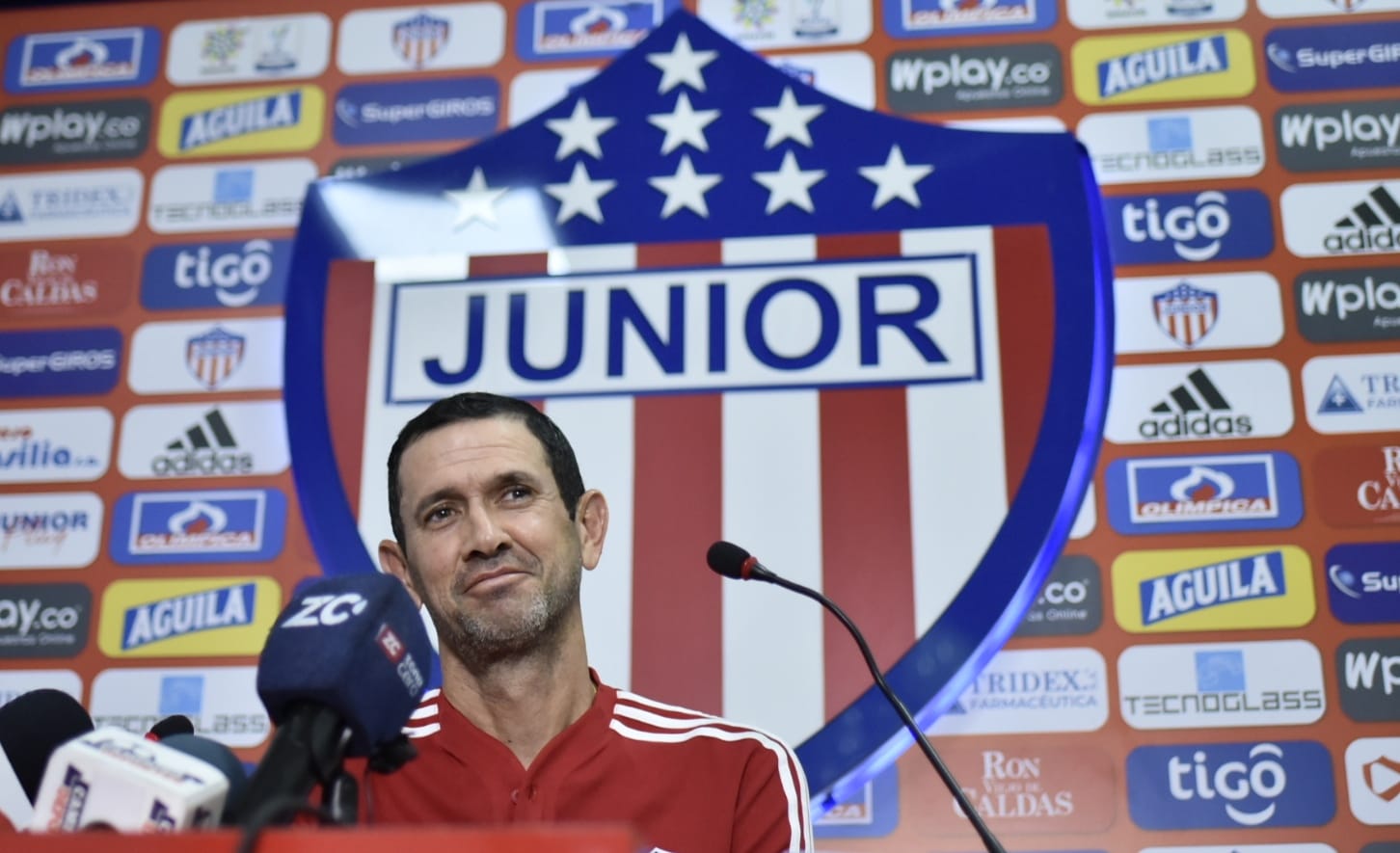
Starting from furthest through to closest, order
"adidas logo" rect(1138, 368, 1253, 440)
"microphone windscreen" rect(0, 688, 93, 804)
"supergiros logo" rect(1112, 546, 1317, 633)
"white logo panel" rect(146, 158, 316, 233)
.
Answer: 1. "white logo panel" rect(146, 158, 316, 233)
2. "adidas logo" rect(1138, 368, 1253, 440)
3. "supergiros logo" rect(1112, 546, 1317, 633)
4. "microphone windscreen" rect(0, 688, 93, 804)

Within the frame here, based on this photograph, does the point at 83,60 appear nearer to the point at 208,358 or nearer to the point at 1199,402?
the point at 208,358

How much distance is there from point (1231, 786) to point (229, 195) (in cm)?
206

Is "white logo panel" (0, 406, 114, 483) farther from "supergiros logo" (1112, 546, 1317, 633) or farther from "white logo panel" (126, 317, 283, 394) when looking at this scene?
"supergiros logo" (1112, 546, 1317, 633)

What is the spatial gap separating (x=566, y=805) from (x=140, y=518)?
→ 1.25 m

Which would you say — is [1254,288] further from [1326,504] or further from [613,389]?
[613,389]

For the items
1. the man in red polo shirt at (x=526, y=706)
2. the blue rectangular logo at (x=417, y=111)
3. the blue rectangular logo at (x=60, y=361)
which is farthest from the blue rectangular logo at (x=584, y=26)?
the man in red polo shirt at (x=526, y=706)

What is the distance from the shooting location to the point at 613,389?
7.88 feet

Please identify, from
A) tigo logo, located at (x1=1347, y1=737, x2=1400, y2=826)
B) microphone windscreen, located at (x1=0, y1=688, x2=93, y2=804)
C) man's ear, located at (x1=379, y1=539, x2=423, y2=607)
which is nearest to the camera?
microphone windscreen, located at (x1=0, y1=688, x2=93, y2=804)

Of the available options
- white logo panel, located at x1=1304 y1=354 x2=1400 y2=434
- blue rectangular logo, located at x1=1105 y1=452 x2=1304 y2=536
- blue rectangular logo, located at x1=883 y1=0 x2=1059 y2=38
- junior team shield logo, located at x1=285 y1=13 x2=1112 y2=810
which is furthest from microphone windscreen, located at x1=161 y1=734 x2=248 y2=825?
blue rectangular logo, located at x1=883 y1=0 x2=1059 y2=38

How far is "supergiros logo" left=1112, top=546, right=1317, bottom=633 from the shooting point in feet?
7.21

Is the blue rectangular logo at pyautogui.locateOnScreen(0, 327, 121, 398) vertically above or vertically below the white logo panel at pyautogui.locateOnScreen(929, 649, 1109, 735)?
above

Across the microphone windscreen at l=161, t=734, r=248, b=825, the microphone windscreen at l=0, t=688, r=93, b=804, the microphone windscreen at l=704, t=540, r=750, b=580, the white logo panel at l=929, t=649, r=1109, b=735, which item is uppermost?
the microphone windscreen at l=704, t=540, r=750, b=580

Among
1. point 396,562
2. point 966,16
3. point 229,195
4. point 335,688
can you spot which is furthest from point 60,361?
point 335,688

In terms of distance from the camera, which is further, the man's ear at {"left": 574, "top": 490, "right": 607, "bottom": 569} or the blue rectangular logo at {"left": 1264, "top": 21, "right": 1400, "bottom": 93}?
the blue rectangular logo at {"left": 1264, "top": 21, "right": 1400, "bottom": 93}
